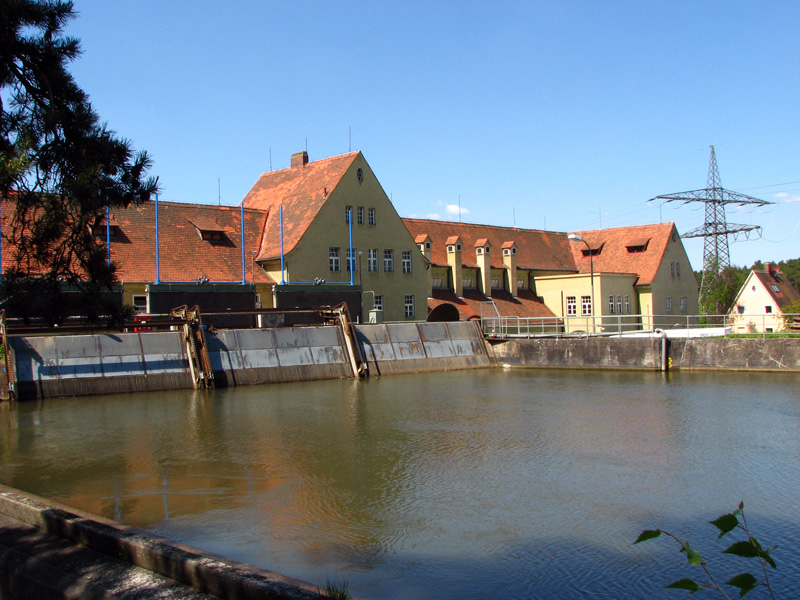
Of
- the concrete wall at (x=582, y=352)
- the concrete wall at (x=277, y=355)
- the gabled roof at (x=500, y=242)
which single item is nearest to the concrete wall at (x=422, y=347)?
the concrete wall at (x=582, y=352)

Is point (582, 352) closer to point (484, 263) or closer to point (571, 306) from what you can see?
point (484, 263)

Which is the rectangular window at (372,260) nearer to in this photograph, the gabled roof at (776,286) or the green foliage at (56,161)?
the green foliage at (56,161)

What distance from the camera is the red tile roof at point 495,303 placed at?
44.6 m

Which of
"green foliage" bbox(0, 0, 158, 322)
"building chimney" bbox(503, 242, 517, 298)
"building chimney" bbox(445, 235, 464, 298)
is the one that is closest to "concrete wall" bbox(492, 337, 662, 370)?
"building chimney" bbox(445, 235, 464, 298)

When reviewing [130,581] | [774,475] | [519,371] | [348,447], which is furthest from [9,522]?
[519,371]

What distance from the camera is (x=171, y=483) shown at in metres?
12.4

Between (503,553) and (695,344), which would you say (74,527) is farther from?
(695,344)

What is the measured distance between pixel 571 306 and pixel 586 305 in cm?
117

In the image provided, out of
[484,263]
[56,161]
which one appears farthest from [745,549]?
[484,263]

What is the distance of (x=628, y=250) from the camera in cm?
5353

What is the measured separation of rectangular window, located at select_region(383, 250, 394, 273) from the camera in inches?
1636

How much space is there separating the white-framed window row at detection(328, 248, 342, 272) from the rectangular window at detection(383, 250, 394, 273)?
3.12m

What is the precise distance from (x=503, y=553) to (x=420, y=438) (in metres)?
7.64

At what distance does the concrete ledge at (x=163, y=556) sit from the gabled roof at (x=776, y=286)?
6608cm
